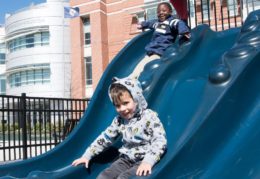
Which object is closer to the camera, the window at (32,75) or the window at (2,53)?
the window at (32,75)

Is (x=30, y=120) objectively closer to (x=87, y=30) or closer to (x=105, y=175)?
(x=105, y=175)

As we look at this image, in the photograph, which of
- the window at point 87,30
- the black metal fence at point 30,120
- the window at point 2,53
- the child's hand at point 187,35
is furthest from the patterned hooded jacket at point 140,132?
the window at point 2,53

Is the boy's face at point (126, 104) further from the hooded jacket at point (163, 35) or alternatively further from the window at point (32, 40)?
the window at point (32, 40)

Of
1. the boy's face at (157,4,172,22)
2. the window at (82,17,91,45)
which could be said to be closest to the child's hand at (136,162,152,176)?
the boy's face at (157,4,172,22)

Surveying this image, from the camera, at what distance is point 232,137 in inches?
93.2

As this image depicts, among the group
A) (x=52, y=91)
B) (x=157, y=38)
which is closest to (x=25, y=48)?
(x=52, y=91)

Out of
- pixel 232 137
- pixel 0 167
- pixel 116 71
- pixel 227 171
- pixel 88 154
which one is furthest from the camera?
pixel 116 71

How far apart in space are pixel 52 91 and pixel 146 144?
3039cm

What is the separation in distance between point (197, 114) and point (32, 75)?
32409mm

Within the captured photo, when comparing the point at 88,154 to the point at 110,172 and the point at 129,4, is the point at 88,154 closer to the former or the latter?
the point at 110,172

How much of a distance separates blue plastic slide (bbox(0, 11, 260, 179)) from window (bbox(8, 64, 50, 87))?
2983cm

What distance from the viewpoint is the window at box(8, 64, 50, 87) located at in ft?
108

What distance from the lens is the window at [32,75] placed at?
108ft

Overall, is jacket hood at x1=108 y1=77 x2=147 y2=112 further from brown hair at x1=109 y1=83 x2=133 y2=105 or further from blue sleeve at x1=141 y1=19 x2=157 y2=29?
blue sleeve at x1=141 y1=19 x2=157 y2=29
